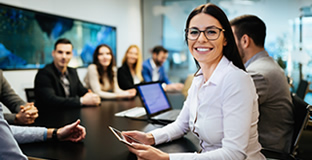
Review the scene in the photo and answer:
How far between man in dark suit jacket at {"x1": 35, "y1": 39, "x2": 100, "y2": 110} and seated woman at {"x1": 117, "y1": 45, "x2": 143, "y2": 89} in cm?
101

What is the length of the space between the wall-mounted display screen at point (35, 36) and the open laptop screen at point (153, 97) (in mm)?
2418

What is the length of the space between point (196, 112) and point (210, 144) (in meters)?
0.16

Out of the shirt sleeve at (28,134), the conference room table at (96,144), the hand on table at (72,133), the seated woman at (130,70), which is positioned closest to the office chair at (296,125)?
the conference room table at (96,144)

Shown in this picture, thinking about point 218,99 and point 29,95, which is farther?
point 29,95

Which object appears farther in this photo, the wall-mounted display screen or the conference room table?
the wall-mounted display screen

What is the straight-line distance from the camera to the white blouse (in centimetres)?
104

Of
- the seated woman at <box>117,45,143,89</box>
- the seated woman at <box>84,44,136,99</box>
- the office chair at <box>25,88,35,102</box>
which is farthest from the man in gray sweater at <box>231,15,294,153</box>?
the office chair at <box>25,88,35,102</box>

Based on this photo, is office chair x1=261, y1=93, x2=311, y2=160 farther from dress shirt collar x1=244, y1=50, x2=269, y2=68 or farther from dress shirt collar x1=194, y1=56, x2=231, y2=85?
dress shirt collar x1=194, y1=56, x2=231, y2=85

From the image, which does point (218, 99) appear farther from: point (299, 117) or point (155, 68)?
point (155, 68)

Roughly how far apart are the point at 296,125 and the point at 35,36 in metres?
3.59

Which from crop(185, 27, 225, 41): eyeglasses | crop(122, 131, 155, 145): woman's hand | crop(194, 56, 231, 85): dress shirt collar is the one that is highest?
crop(185, 27, 225, 41): eyeglasses

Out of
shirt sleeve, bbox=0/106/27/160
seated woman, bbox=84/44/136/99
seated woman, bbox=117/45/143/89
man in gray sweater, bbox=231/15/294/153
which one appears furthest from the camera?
seated woman, bbox=117/45/143/89

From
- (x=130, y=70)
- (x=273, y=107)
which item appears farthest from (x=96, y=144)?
(x=130, y=70)

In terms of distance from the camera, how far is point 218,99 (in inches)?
44.8
